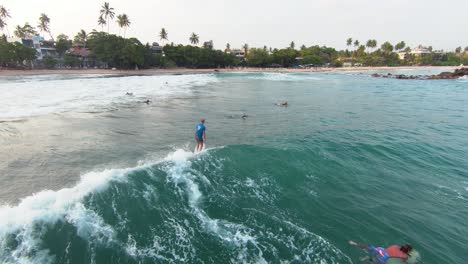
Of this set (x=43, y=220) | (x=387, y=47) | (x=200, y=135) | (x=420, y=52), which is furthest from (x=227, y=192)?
(x=420, y=52)

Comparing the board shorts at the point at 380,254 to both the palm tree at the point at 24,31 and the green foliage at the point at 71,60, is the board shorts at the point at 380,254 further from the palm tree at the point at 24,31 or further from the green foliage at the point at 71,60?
the palm tree at the point at 24,31

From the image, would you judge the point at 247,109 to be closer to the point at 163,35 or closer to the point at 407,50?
the point at 163,35

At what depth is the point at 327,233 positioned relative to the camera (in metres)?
8.52

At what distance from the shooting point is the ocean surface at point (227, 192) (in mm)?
7688

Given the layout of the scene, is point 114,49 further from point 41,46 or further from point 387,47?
point 387,47

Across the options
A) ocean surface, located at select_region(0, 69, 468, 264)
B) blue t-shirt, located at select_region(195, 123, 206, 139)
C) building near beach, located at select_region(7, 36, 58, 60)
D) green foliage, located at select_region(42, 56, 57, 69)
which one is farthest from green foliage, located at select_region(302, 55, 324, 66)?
blue t-shirt, located at select_region(195, 123, 206, 139)

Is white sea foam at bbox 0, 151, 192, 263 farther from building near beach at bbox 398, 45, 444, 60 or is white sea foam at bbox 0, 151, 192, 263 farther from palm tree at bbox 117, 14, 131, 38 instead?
building near beach at bbox 398, 45, 444, 60

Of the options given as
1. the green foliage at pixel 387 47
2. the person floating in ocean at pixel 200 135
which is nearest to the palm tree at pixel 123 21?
Result: the person floating in ocean at pixel 200 135

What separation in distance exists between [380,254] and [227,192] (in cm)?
579

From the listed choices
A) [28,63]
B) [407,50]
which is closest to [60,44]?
[28,63]

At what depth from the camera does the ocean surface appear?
769 cm

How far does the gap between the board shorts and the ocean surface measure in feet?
2.04

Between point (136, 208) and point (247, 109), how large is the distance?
21749 millimetres

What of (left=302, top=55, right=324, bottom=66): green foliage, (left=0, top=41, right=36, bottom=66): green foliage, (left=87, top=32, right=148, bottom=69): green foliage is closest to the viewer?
(left=0, top=41, right=36, bottom=66): green foliage
